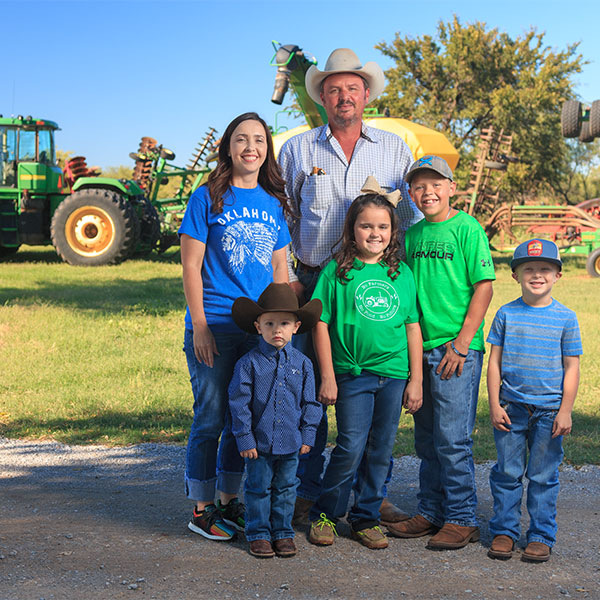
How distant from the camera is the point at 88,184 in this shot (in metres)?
19.6

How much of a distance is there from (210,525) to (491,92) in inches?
1481

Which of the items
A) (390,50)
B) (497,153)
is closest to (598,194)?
(390,50)

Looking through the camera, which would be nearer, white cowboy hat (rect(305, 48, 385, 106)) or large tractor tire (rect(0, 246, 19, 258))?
white cowboy hat (rect(305, 48, 385, 106))

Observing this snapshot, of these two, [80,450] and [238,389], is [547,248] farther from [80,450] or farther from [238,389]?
[80,450]

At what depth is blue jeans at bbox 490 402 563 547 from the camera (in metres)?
3.65

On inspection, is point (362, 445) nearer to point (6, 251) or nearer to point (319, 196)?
point (319, 196)

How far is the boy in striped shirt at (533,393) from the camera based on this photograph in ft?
11.9

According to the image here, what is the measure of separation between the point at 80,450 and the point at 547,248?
142 inches

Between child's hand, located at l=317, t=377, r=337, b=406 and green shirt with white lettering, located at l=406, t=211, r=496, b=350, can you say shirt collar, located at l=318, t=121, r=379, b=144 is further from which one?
child's hand, located at l=317, t=377, r=337, b=406

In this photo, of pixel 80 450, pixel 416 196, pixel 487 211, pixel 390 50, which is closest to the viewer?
pixel 416 196

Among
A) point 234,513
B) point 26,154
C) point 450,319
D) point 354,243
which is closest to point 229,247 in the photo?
point 354,243

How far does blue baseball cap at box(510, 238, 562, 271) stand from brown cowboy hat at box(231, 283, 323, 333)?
954 mm

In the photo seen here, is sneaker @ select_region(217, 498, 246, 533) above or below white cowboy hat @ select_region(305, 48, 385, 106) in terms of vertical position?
below

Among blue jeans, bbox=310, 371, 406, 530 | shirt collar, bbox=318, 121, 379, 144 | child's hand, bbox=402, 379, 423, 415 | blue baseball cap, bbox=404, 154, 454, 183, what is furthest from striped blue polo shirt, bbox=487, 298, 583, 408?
shirt collar, bbox=318, 121, 379, 144
